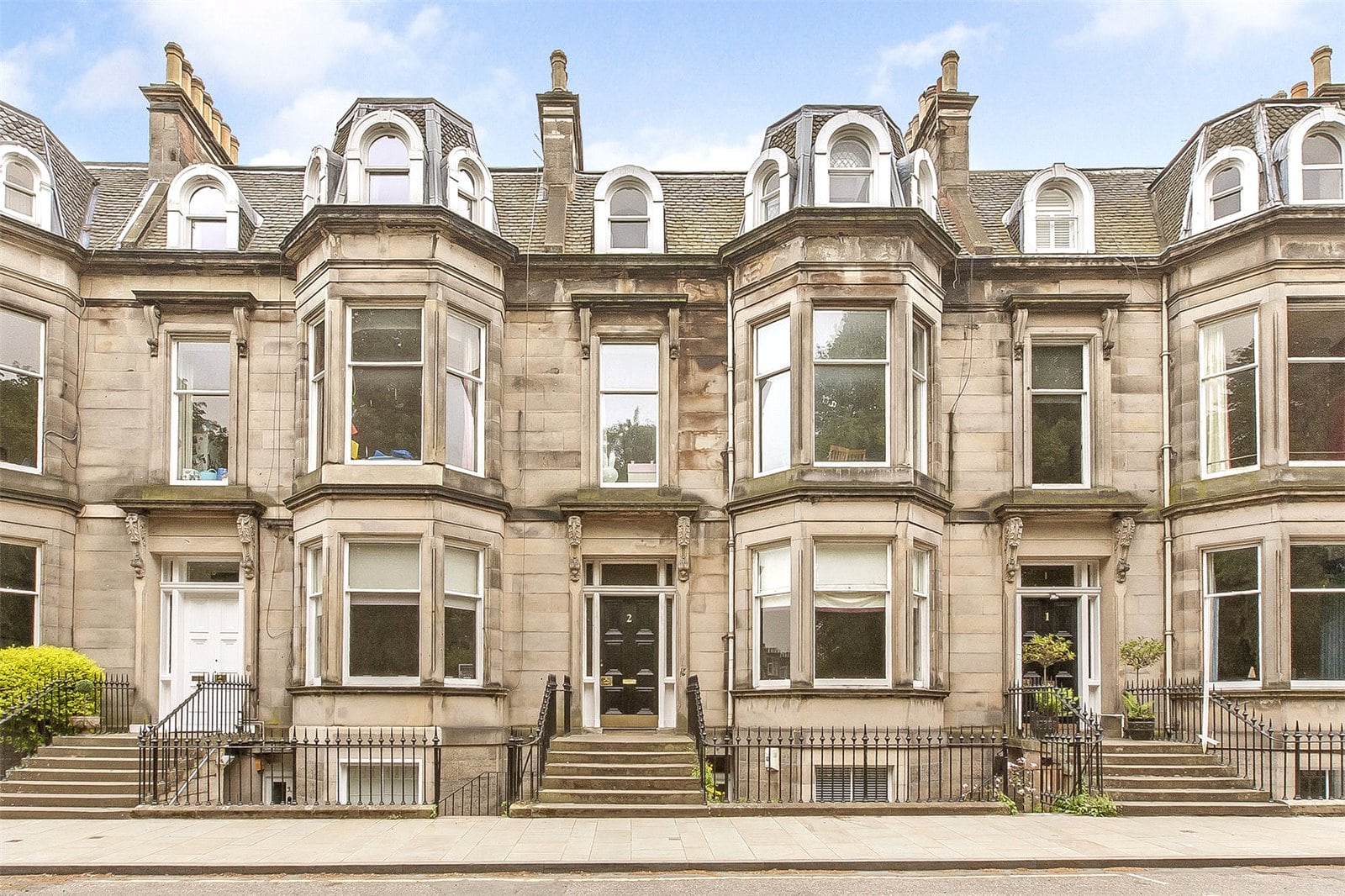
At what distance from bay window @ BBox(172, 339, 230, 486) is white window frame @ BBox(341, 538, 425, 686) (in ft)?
11.2

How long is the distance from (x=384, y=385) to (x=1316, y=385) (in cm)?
1375

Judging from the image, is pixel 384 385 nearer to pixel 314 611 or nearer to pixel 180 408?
pixel 314 611

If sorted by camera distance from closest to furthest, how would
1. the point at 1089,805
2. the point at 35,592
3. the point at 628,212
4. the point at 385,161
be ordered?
the point at 1089,805 → the point at 35,592 → the point at 385,161 → the point at 628,212

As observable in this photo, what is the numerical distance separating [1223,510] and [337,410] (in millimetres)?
13219

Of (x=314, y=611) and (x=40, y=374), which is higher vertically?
(x=40, y=374)

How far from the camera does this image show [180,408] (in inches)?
752

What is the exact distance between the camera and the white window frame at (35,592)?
1770cm

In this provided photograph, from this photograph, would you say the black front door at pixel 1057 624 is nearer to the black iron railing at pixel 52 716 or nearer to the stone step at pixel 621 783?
the stone step at pixel 621 783

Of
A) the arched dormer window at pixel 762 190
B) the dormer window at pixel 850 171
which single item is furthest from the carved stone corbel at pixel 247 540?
the dormer window at pixel 850 171

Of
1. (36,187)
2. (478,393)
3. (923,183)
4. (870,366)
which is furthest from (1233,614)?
(36,187)

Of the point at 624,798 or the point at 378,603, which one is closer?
the point at 624,798

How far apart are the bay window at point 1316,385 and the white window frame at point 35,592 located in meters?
18.8

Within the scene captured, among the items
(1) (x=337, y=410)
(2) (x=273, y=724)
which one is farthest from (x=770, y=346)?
(2) (x=273, y=724)

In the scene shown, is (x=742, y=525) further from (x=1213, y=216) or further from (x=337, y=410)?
(x=1213, y=216)
